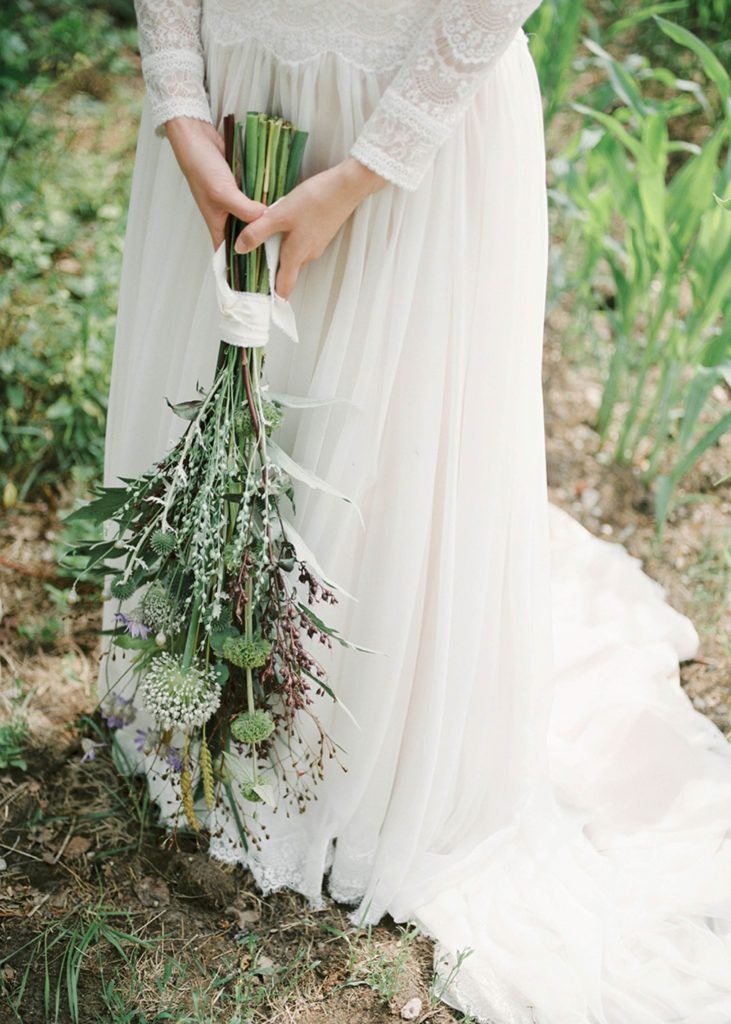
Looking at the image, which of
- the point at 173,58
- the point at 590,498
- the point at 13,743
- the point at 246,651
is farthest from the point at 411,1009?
the point at 590,498

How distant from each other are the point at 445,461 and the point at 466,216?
1.20 ft

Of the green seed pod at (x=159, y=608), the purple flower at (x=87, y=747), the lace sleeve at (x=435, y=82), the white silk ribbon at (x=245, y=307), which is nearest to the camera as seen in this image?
the lace sleeve at (x=435, y=82)

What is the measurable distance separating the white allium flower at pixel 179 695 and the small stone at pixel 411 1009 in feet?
1.91

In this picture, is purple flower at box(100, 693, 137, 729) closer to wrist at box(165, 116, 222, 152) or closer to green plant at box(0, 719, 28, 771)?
green plant at box(0, 719, 28, 771)

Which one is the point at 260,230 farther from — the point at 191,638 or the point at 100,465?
the point at 100,465

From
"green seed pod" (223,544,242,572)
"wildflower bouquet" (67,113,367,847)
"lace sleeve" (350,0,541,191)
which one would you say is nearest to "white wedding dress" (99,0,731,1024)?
"lace sleeve" (350,0,541,191)

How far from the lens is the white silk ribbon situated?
133cm

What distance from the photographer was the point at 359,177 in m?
1.29

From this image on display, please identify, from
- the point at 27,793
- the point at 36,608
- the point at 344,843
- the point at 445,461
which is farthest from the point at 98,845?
the point at 445,461

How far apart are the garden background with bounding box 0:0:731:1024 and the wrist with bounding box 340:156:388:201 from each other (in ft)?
2.28

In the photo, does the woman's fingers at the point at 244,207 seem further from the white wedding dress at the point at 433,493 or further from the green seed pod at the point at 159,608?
the green seed pod at the point at 159,608

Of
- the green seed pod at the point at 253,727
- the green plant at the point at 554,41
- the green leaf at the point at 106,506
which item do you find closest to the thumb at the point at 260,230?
the green leaf at the point at 106,506

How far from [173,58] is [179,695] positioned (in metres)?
0.90

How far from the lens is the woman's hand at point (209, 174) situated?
131 cm
